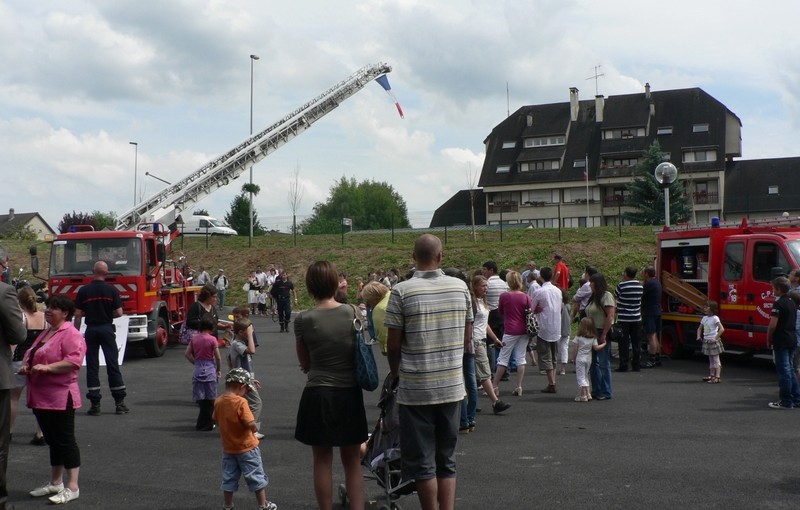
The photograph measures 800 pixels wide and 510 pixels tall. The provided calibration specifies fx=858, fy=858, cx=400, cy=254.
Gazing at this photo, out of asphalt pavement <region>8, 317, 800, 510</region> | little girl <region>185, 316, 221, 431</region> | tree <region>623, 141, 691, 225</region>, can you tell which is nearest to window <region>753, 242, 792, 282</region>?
asphalt pavement <region>8, 317, 800, 510</region>

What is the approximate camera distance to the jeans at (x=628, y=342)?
15125 mm

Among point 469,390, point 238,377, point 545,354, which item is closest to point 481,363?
point 469,390

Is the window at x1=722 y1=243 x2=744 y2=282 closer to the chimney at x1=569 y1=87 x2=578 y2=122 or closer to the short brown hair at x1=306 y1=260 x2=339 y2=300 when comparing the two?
the short brown hair at x1=306 y1=260 x2=339 y2=300

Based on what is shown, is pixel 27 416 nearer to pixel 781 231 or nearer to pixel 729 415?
pixel 729 415

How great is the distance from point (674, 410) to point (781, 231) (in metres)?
5.91

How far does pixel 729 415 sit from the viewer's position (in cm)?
1077

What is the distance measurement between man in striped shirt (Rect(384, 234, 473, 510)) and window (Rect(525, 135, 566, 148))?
65.5 meters

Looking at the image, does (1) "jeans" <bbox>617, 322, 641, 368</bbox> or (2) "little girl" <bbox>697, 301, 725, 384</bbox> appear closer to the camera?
(2) "little girl" <bbox>697, 301, 725, 384</bbox>

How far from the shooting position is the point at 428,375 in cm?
545

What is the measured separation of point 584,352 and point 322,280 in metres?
6.97

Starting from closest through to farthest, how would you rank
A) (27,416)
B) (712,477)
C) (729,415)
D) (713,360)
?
1. (712,477)
2. (729,415)
3. (27,416)
4. (713,360)

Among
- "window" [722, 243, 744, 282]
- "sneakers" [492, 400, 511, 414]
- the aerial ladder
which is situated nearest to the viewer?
"sneakers" [492, 400, 511, 414]

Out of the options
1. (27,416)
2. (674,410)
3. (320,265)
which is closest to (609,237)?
(674,410)

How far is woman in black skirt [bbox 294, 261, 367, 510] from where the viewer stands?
5.67 meters
